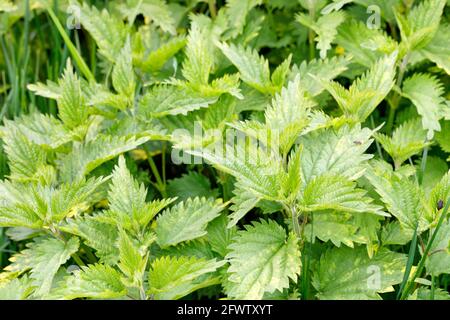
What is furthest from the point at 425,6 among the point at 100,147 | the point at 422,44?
the point at 100,147

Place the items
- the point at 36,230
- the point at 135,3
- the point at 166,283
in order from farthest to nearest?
the point at 135,3
the point at 36,230
the point at 166,283

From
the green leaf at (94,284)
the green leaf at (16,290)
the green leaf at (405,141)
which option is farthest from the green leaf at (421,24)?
the green leaf at (16,290)

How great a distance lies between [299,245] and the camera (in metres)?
1.72

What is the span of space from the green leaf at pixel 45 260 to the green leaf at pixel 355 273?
644 mm

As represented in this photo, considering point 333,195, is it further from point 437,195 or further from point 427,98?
point 427,98

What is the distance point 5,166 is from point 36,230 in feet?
1.14

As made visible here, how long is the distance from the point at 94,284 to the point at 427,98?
1.13 meters

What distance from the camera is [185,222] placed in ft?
5.78

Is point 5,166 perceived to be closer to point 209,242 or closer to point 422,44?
point 209,242

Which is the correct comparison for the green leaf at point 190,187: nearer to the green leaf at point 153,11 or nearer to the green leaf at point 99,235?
the green leaf at point 99,235

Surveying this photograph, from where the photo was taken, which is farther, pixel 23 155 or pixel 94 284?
pixel 23 155

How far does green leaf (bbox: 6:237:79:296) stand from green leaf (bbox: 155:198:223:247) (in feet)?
0.74

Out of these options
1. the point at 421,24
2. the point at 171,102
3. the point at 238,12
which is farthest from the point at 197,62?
the point at 421,24

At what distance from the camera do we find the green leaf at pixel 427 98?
1.94 meters
